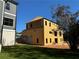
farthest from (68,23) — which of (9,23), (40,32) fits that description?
(40,32)

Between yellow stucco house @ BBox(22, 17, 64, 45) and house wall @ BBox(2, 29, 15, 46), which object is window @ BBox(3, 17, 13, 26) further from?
yellow stucco house @ BBox(22, 17, 64, 45)

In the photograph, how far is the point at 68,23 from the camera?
110 ft

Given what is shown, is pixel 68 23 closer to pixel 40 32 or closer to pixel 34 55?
pixel 34 55

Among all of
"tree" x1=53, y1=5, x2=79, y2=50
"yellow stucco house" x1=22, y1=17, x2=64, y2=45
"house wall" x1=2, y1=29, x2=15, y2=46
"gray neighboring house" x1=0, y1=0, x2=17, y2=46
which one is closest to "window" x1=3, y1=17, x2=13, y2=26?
"gray neighboring house" x1=0, y1=0, x2=17, y2=46

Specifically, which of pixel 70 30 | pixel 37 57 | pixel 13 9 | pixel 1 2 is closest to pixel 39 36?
pixel 13 9

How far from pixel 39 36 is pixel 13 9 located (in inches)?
746

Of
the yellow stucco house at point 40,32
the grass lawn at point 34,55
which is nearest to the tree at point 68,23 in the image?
the grass lawn at point 34,55

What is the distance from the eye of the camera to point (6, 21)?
3644 centimetres

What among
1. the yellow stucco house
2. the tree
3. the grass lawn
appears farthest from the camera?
the yellow stucco house

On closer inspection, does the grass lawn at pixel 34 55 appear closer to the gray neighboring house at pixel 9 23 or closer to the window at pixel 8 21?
the gray neighboring house at pixel 9 23

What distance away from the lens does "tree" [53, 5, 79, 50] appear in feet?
108

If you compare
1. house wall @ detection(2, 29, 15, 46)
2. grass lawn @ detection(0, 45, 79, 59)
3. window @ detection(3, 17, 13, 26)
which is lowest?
grass lawn @ detection(0, 45, 79, 59)

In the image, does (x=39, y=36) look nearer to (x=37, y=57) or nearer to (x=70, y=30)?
(x=70, y=30)

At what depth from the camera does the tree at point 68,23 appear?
3284 centimetres
